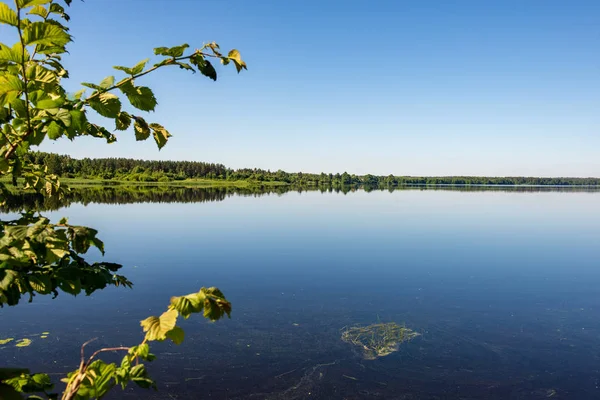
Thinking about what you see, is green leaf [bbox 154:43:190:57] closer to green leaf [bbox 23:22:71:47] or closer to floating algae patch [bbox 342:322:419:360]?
green leaf [bbox 23:22:71:47]

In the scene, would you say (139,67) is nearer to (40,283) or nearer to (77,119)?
(77,119)

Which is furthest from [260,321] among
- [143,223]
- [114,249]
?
[143,223]

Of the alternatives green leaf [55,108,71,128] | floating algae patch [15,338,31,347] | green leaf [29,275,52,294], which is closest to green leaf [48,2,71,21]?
green leaf [55,108,71,128]

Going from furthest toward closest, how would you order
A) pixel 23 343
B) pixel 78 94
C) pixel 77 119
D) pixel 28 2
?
pixel 23 343 < pixel 78 94 < pixel 77 119 < pixel 28 2

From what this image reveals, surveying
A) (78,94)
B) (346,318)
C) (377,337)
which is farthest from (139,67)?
(346,318)

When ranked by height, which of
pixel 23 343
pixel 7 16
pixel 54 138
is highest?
pixel 7 16

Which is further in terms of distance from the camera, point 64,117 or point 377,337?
point 377,337

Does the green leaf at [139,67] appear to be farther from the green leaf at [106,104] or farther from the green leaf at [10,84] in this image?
the green leaf at [10,84]

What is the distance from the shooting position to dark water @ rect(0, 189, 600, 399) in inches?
397

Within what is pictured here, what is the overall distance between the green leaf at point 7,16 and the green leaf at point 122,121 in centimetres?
91

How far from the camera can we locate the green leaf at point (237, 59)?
2.29m

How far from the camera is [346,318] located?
14.2 m

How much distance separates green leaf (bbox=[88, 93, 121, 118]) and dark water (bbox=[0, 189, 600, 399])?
9009 mm

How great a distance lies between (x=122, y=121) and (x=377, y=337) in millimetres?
11880
